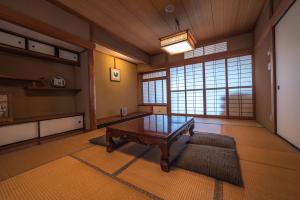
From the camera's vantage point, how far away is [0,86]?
2352mm

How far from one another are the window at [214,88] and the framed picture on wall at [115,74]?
218 cm

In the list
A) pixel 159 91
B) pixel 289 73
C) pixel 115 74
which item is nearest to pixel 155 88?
pixel 159 91

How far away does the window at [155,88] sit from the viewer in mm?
5613

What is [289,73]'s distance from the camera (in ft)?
6.48

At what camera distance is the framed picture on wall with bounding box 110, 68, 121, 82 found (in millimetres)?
4291

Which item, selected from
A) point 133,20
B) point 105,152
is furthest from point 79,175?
point 133,20

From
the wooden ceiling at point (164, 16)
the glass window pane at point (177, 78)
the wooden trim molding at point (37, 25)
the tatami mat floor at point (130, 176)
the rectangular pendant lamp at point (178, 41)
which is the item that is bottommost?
the tatami mat floor at point (130, 176)

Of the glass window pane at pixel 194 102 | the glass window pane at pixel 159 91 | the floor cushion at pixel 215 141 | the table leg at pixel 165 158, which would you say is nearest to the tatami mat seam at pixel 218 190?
the table leg at pixel 165 158

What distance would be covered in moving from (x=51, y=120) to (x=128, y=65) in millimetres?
3404

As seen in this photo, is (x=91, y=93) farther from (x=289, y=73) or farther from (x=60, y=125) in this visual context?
(x=289, y=73)

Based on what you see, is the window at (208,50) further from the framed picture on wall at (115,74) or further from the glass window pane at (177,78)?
the framed picture on wall at (115,74)

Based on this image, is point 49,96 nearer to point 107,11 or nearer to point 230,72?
point 107,11

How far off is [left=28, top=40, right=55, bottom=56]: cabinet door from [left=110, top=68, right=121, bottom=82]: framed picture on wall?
1.67 metres

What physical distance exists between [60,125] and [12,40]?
1.86 meters
